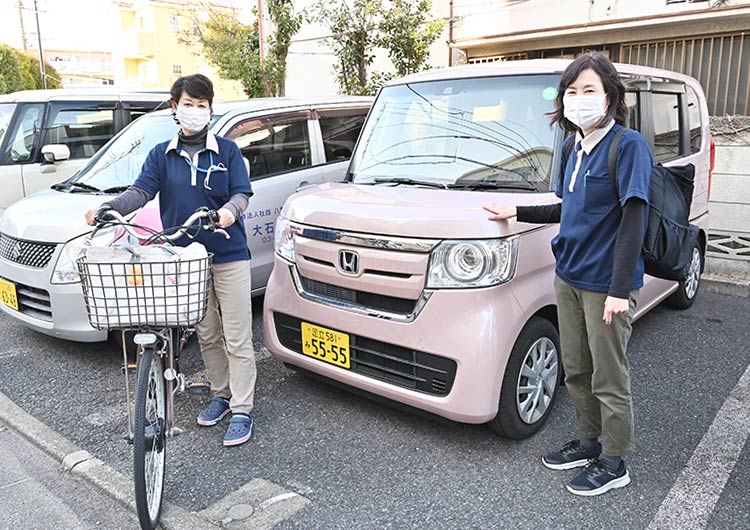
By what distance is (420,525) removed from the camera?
256 cm

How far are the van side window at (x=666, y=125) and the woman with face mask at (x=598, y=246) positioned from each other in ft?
5.63

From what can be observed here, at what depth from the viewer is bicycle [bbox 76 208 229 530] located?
240 centimetres

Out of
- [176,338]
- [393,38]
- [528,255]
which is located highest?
[393,38]

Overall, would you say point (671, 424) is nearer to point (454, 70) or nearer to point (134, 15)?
point (454, 70)

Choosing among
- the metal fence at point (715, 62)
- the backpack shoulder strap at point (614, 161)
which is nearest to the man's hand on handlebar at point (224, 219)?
the backpack shoulder strap at point (614, 161)

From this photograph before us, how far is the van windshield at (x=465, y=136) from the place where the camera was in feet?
11.0

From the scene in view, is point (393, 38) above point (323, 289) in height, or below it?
above

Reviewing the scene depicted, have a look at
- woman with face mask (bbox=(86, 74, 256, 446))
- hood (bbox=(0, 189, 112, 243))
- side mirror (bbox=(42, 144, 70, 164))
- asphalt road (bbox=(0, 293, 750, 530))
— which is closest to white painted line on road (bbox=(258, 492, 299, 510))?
asphalt road (bbox=(0, 293, 750, 530))

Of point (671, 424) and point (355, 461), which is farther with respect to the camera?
point (671, 424)

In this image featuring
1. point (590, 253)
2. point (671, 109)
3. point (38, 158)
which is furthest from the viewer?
point (38, 158)

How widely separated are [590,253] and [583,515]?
112 cm

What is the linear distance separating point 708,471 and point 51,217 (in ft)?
14.0

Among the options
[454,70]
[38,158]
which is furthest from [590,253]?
[38,158]

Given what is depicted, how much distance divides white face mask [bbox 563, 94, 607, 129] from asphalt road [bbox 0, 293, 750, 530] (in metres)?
1.64
